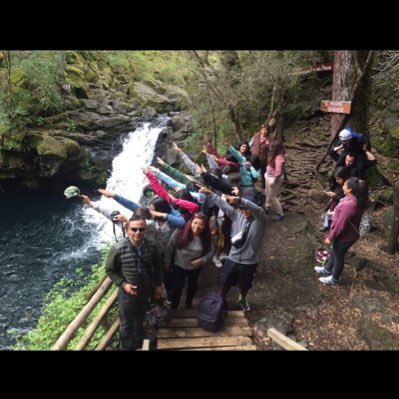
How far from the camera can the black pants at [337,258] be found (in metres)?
5.48

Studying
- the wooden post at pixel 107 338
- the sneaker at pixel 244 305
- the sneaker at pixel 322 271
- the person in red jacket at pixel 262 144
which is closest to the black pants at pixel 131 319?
the wooden post at pixel 107 338

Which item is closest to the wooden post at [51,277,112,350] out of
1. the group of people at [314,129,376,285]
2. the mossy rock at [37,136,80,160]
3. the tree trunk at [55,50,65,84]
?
the group of people at [314,129,376,285]

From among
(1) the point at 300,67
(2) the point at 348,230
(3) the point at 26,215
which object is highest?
(1) the point at 300,67

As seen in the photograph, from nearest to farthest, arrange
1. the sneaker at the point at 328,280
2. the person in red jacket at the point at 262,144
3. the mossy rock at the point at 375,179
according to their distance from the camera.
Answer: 1. the sneaker at the point at 328,280
2. the person in red jacket at the point at 262,144
3. the mossy rock at the point at 375,179

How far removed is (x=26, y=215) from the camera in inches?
593

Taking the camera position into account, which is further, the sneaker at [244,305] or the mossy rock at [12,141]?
the mossy rock at [12,141]

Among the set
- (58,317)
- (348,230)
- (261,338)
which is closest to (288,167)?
(348,230)

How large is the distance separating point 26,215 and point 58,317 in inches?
417

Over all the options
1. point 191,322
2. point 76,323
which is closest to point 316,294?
point 191,322

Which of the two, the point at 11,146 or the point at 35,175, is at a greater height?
the point at 11,146

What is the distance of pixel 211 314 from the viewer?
15.8ft

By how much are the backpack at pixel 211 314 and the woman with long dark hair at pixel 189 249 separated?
1.56ft

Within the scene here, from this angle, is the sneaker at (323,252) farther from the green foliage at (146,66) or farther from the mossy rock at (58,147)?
the green foliage at (146,66)
